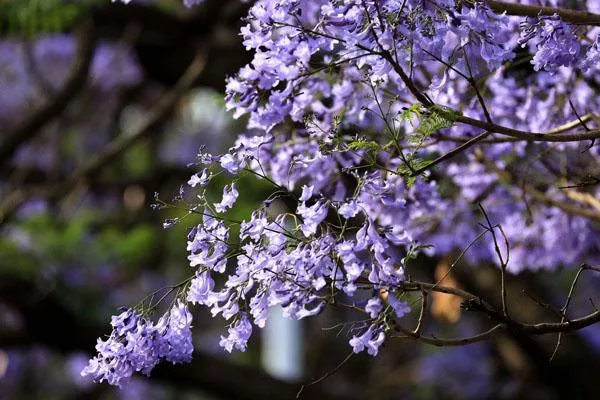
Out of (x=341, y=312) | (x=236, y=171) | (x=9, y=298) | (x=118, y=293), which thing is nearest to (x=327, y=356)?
(x=341, y=312)

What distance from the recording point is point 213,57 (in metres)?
5.07

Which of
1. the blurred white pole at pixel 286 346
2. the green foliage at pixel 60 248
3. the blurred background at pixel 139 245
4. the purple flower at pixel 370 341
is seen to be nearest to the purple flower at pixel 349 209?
the purple flower at pixel 370 341

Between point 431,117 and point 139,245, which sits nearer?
point 431,117

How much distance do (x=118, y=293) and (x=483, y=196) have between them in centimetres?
433

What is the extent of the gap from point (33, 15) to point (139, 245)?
1.44 m

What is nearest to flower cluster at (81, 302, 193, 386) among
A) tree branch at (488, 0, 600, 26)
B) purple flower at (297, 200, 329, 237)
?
purple flower at (297, 200, 329, 237)

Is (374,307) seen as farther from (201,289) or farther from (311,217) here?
(201,289)

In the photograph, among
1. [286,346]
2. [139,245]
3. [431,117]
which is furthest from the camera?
[286,346]

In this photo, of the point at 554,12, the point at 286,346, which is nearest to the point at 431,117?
the point at 554,12

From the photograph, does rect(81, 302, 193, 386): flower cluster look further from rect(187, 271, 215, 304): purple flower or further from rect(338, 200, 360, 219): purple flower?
A: rect(338, 200, 360, 219): purple flower

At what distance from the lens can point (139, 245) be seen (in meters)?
5.09

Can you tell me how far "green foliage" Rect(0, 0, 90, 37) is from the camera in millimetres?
4062

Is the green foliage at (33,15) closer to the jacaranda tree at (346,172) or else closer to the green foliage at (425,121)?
the jacaranda tree at (346,172)

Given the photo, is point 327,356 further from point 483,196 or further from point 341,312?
point 483,196
